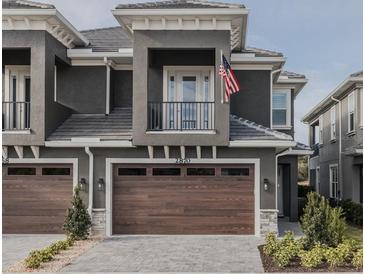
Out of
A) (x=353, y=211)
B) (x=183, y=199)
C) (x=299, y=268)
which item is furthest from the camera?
(x=353, y=211)

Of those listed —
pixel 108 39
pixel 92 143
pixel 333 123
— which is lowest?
pixel 92 143

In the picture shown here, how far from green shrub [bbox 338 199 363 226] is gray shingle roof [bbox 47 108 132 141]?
8.29 m

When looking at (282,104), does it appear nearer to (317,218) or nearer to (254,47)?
(254,47)

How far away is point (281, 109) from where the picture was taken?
55.8 feet

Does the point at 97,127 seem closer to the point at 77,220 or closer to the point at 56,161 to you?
the point at 56,161

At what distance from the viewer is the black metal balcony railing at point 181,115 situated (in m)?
13.6

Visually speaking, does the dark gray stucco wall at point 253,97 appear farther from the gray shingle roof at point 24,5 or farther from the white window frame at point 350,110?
the gray shingle roof at point 24,5

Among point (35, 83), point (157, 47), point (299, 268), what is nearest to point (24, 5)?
point (35, 83)

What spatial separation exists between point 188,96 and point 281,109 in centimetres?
424

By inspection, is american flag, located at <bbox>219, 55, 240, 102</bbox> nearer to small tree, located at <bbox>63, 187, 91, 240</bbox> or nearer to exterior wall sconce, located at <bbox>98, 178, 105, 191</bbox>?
exterior wall sconce, located at <bbox>98, 178, 105, 191</bbox>

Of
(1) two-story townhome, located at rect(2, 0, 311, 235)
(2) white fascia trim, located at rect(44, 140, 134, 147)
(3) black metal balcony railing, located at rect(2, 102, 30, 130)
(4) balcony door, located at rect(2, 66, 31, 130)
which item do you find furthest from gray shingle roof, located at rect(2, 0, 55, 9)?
(2) white fascia trim, located at rect(44, 140, 134, 147)

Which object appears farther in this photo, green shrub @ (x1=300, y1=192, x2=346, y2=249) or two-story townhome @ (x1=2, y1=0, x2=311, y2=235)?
two-story townhome @ (x1=2, y1=0, x2=311, y2=235)

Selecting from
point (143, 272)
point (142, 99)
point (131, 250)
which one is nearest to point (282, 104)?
point (142, 99)

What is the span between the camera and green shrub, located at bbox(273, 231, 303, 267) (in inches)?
352
